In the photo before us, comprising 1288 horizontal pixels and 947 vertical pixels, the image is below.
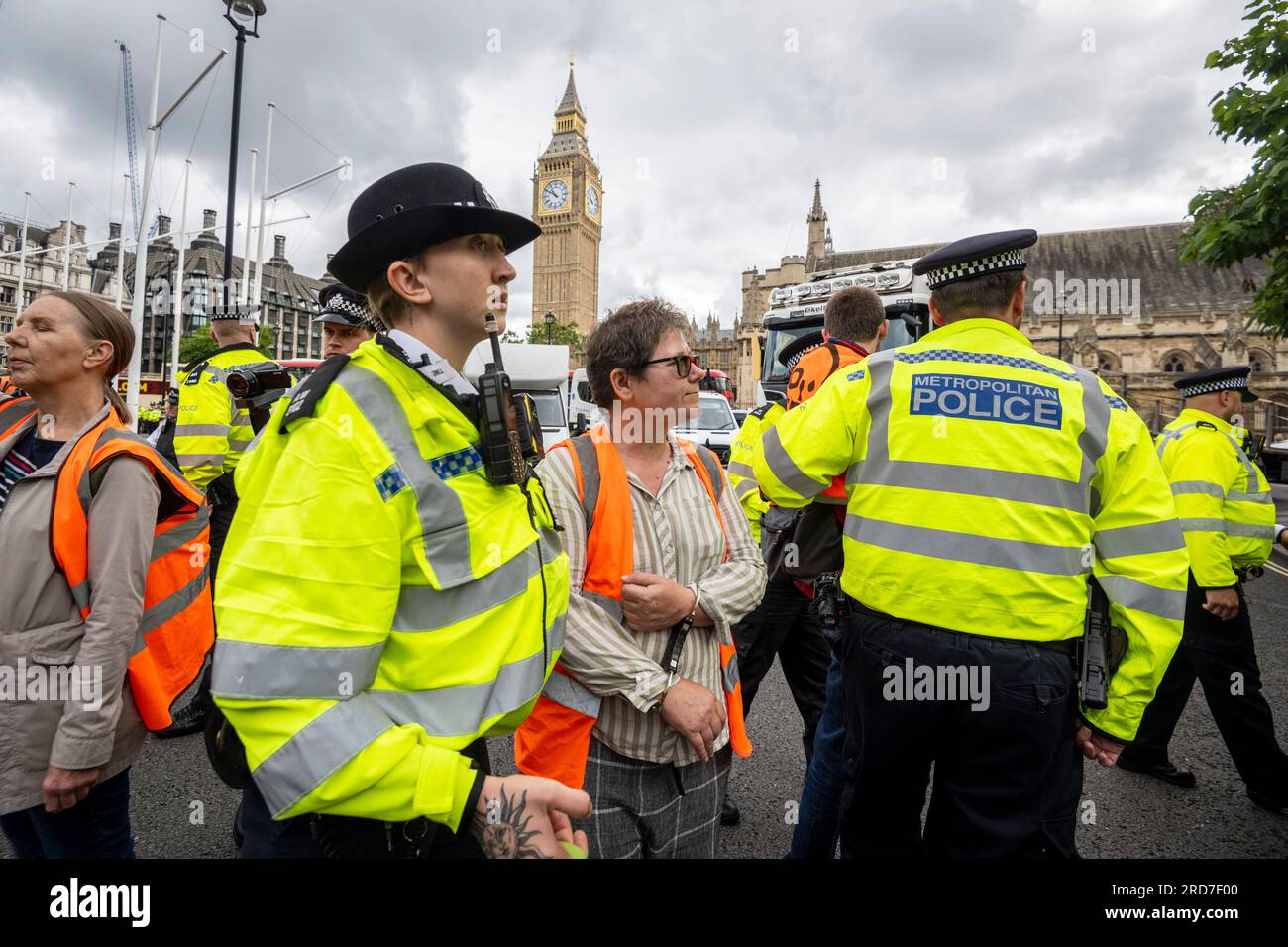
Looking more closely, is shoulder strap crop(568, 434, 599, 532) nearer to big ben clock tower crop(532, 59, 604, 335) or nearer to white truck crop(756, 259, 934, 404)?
white truck crop(756, 259, 934, 404)

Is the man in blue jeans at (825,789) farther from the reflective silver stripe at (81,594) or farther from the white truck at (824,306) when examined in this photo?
the white truck at (824,306)

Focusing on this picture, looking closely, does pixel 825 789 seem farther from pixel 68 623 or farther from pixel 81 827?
pixel 68 623

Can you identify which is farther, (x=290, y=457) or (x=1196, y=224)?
(x=1196, y=224)

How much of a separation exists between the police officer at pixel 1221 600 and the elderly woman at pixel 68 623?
486 cm

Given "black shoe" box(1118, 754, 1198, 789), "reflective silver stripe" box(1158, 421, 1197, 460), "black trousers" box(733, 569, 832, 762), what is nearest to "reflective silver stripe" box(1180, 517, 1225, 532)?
"reflective silver stripe" box(1158, 421, 1197, 460)

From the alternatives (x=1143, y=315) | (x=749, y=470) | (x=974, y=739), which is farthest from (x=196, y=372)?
(x=1143, y=315)

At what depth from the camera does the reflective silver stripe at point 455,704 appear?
4.12 feet

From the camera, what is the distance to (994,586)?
1920 millimetres

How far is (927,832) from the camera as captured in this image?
6.66ft

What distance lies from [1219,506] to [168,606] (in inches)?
208
